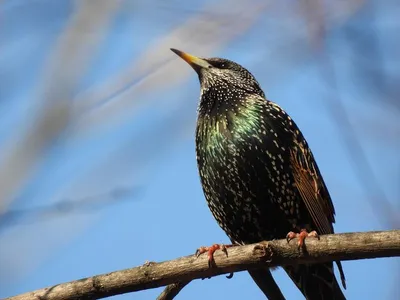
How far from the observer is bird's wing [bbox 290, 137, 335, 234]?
6051 millimetres

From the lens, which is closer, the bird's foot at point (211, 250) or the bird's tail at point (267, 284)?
the bird's foot at point (211, 250)

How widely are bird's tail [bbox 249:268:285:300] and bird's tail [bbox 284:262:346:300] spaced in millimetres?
327

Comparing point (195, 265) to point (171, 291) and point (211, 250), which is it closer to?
point (211, 250)

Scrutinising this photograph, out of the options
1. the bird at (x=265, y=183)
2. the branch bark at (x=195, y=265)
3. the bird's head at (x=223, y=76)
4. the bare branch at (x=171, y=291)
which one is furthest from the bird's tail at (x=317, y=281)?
the bird's head at (x=223, y=76)

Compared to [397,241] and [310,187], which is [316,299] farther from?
[397,241]

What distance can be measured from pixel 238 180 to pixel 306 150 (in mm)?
686

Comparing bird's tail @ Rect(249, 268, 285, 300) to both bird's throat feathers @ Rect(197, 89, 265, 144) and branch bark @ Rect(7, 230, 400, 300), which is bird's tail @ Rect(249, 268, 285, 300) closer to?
branch bark @ Rect(7, 230, 400, 300)

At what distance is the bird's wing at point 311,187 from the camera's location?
19.9ft

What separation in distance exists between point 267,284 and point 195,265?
1.09 meters

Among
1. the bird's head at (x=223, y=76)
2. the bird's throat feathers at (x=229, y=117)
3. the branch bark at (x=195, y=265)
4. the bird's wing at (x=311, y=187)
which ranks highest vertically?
the bird's head at (x=223, y=76)

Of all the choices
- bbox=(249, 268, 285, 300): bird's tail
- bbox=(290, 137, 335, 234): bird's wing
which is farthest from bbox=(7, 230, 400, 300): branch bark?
bbox=(290, 137, 335, 234): bird's wing

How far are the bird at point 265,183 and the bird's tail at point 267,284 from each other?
22mm

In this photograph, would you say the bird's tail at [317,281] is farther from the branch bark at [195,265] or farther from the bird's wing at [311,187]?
the branch bark at [195,265]

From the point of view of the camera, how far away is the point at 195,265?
487 cm
